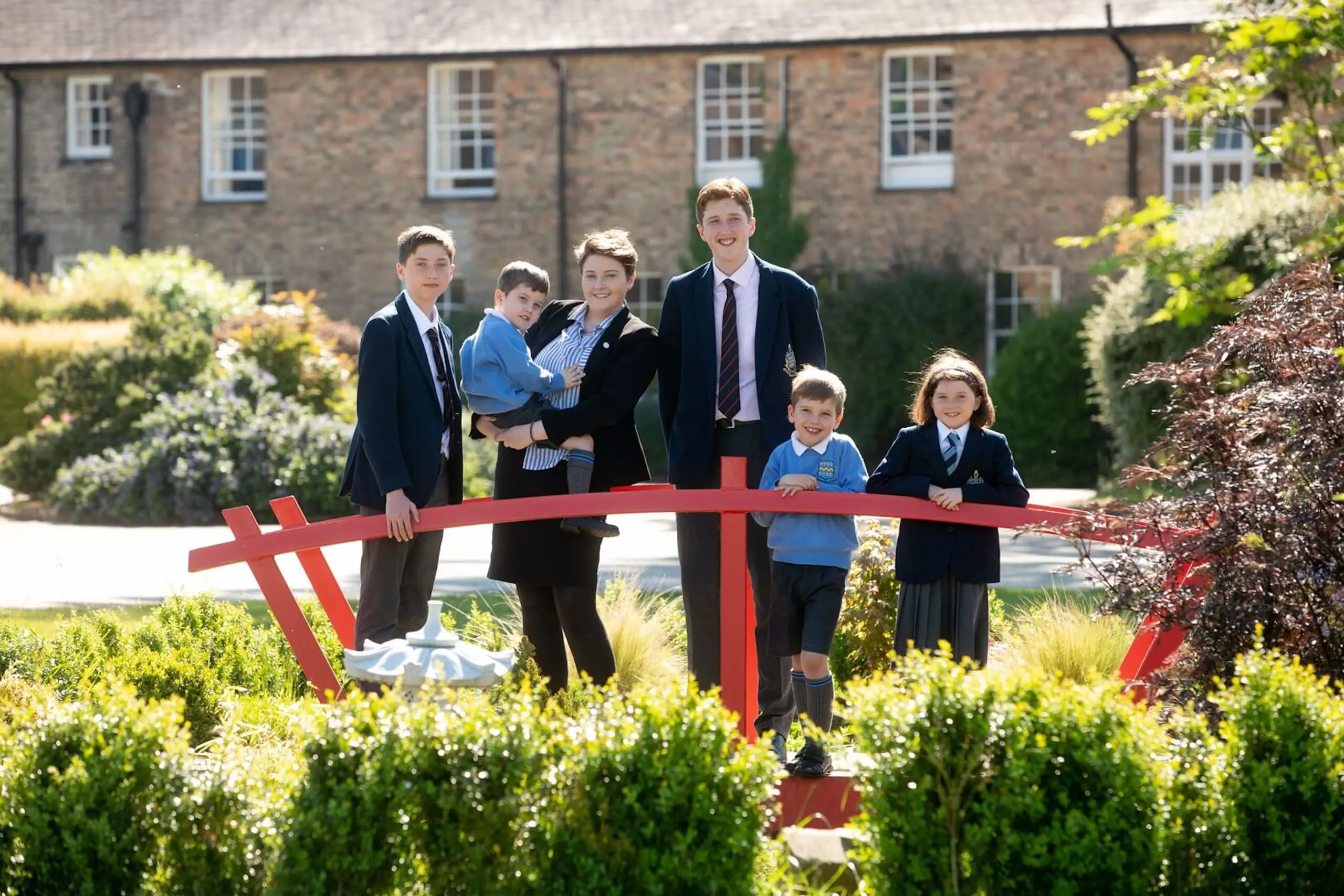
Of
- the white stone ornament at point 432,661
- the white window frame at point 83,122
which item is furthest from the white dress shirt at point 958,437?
the white window frame at point 83,122

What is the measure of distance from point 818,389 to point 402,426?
1425 mm

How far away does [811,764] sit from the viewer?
5098mm

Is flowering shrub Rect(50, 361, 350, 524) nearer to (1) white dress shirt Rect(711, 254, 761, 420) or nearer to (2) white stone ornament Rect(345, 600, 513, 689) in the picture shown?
(1) white dress shirt Rect(711, 254, 761, 420)

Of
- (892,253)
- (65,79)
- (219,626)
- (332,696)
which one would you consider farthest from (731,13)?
(332,696)

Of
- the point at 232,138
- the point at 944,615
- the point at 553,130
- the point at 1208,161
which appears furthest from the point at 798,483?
the point at 232,138

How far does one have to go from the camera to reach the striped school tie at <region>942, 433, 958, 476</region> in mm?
5480

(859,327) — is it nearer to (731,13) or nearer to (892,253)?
(892,253)

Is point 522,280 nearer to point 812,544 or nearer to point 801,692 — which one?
point 812,544

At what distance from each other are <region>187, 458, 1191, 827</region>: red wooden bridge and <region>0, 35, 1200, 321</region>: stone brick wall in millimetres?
19380

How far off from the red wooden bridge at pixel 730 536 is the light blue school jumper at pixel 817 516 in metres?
0.13

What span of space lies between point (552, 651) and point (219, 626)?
5.10ft

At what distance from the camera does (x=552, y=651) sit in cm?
588

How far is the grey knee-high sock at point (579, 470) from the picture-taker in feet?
18.6

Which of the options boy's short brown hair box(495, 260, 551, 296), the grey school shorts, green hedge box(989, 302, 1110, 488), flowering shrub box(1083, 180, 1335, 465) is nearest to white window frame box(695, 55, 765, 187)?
green hedge box(989, 302, 1110, 488)
